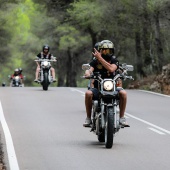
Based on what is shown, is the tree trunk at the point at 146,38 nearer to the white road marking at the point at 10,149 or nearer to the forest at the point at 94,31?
the forest at the point at 94,31

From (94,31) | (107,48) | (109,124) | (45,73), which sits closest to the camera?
(109,124)

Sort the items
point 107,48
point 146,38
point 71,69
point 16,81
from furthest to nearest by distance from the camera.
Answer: point 71,69 < point 16,81 < point 146,38 < point 107,48

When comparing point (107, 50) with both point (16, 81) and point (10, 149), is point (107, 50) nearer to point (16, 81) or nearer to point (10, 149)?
point (10, 149)

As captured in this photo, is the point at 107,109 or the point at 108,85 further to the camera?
the point at 108,85

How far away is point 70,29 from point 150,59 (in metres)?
15.6

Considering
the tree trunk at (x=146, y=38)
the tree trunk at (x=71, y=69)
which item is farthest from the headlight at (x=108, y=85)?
the tree trunk at (x=71, y=69)

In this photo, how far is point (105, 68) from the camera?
44.8 feet

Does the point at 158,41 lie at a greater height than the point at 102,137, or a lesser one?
greater

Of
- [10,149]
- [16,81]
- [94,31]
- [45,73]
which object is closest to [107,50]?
[10,149]

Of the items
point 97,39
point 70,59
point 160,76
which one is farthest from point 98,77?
point 70,59

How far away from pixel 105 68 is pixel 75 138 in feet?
6.72

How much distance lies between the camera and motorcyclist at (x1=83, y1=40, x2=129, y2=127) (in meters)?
13.4

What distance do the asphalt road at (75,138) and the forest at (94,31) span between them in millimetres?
10794

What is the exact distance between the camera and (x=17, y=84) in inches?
1620
